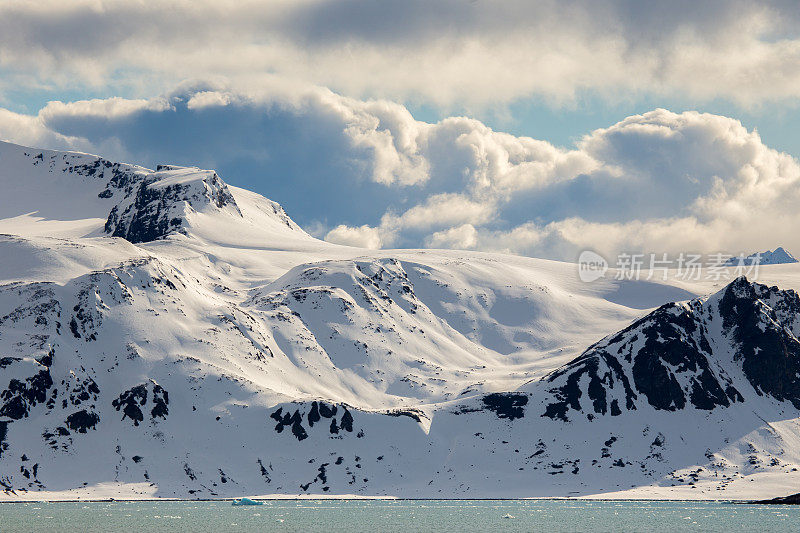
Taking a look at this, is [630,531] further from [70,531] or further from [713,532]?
[70,531]

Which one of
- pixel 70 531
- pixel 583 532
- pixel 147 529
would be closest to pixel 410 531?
pixel 583 532

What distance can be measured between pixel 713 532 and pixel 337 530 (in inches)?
2893

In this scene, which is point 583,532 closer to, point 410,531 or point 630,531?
point 630,531

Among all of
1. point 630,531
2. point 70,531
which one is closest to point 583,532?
point 630,531

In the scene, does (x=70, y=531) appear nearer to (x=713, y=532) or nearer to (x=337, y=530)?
(x=337, y=530)

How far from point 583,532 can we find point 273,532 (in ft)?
196

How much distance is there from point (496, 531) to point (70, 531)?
80.3 meters

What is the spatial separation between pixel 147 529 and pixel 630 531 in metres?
93.8

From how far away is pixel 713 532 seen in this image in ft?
656

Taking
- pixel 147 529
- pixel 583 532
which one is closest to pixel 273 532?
pixel 147 529

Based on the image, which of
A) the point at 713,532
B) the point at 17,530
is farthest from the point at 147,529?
the point at 713,532

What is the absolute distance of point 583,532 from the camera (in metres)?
198

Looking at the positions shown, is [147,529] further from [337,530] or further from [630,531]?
[630,531]

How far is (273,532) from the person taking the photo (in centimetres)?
19225
